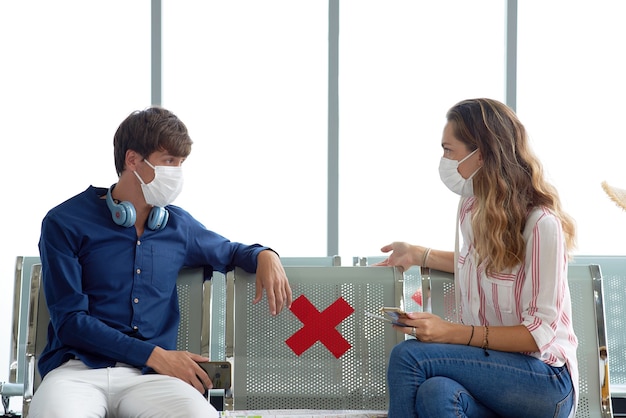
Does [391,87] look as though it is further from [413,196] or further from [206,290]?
[206,290]

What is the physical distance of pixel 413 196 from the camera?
5465mm

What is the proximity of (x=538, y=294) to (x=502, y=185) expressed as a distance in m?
0.36

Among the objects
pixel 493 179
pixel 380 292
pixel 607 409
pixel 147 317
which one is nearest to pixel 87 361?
pixel 147 317

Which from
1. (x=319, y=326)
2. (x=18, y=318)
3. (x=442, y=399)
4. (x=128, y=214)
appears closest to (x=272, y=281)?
(x=319, y=326)

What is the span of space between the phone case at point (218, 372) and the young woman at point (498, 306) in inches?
25.1

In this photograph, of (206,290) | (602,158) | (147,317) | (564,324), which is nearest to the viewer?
(564,324)

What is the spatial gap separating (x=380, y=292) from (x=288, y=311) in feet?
1.14

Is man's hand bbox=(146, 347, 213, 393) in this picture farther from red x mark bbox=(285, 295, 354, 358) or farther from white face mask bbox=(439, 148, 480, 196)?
white face mask bbox=(439, 148, 480, 196)

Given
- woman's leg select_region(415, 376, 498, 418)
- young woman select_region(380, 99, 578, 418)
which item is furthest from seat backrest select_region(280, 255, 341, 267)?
woman's leg select_region(415, 376, 498, 418)

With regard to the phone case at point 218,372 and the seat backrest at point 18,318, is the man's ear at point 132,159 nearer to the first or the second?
the phone case at point 218,372

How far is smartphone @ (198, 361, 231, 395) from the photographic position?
253 cm

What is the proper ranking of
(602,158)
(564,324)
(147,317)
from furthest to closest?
(602,158)
(147,317)
(564,324)

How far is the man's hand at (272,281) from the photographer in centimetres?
252

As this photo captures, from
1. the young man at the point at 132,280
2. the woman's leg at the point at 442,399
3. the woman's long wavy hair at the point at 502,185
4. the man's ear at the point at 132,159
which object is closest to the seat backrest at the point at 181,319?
the young man at the point at 132,280
